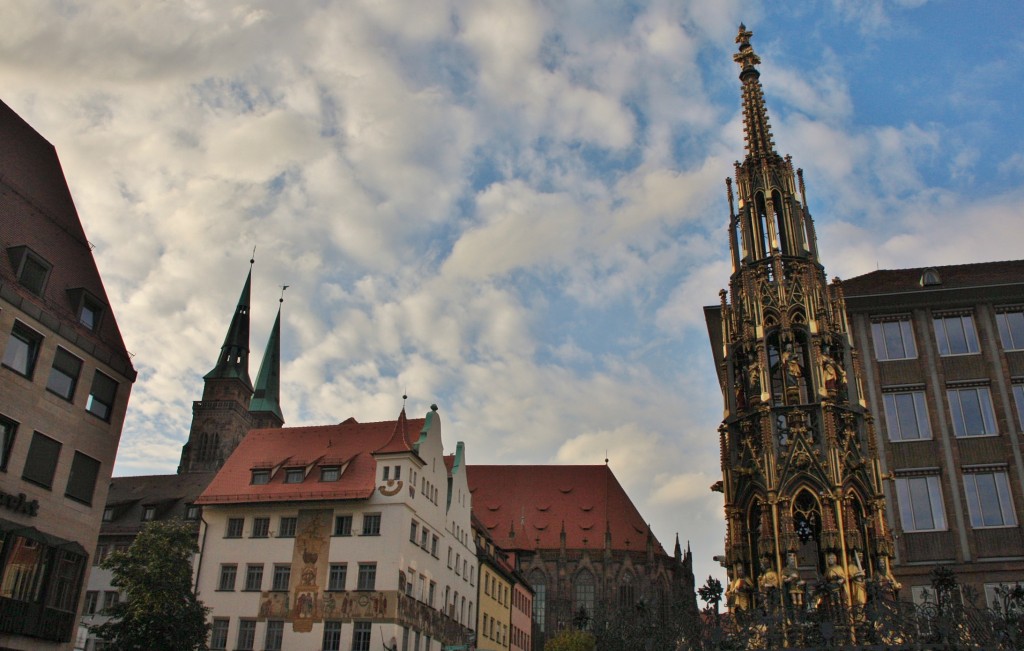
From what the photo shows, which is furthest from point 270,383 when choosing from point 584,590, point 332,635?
point 332,635

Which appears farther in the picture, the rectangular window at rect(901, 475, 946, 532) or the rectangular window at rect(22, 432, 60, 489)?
the rectangular window at rect(901, 475, 946, 532)

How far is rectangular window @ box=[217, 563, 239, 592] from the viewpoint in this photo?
3709 cm

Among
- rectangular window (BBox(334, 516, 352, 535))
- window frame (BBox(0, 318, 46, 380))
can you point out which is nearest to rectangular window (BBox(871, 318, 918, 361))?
rectangular window (BBox(334, 516, 352, 535))

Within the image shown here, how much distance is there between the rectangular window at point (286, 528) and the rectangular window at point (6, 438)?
1664cm

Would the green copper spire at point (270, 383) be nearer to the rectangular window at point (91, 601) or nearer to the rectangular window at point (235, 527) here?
the rectangular window at point (91, 601)

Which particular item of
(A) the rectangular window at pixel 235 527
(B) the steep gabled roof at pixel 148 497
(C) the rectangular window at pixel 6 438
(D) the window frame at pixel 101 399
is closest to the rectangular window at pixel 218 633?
(A) the rectangular window at pixel 235 527

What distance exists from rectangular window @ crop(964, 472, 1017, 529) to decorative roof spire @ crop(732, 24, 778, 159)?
1574 centimetres

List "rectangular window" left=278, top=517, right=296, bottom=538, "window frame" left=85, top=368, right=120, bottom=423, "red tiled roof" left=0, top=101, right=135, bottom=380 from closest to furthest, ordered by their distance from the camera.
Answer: "red tiled roof" left=0, top=101, right=135, bottom=380, "window frame" left=85, top=368, right=120, bottom=423, "rectangular window" left=278, top=517, right=296, bottom=538

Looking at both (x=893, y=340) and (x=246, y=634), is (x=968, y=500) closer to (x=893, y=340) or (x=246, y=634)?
(x=893, y=340)

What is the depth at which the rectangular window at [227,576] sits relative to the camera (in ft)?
122

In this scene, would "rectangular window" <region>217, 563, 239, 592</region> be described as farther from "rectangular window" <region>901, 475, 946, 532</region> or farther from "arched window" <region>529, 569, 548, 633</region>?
"arched window" <region>529, 569, 548, 633</region>

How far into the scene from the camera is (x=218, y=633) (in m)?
36.2

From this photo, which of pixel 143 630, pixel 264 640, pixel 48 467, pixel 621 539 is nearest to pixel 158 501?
pixel 264 640

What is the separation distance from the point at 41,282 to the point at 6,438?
14.7 ft
